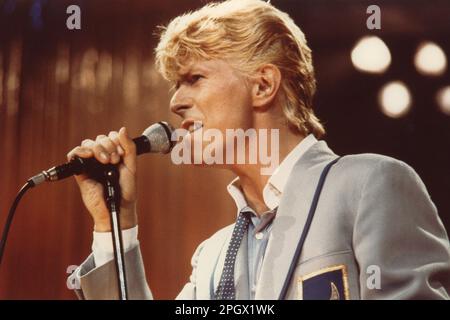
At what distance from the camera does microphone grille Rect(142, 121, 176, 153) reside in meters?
1.46

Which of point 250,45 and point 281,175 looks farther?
point 250,45

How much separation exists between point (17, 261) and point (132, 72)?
2.14 ft

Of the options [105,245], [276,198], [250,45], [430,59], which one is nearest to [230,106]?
[250,45]

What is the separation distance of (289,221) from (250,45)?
1.70 ft

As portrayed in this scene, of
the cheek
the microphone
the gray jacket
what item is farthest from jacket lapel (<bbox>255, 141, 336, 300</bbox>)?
the microphone

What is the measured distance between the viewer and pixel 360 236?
1345 millimetres

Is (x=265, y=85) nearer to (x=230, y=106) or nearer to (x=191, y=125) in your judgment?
(x=230, y=106)

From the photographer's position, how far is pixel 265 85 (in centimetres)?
167

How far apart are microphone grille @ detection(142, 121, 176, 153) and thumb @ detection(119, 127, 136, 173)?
47 millimetres
